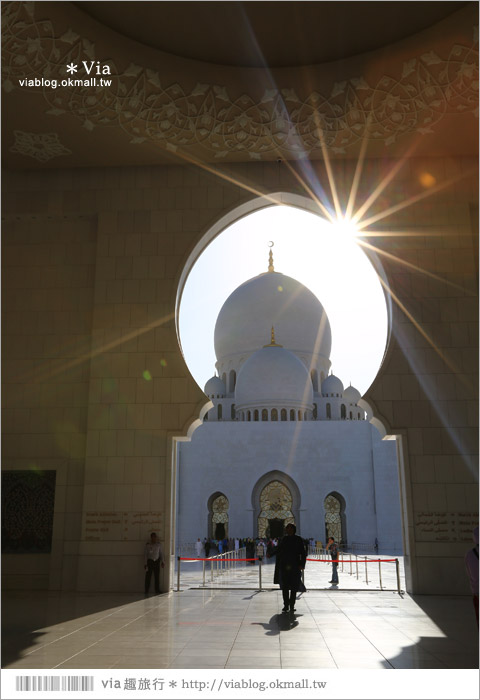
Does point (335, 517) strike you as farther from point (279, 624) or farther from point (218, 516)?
point (279, 624)

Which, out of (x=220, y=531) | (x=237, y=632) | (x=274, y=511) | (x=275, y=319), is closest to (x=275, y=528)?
(x=274, y=511)

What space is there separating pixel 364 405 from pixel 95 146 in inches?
192

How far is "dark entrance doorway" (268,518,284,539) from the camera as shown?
1862cm

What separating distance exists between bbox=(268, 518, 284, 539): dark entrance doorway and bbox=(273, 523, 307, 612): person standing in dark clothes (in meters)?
13.8

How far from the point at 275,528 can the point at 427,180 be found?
13.6m

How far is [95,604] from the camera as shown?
5.71 metres

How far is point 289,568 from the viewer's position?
198 inches

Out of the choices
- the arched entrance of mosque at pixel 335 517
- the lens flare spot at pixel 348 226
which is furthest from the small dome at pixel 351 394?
the lens flare spot at pixel 348 226

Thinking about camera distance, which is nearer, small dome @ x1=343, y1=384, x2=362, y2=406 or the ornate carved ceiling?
the ornate carved ceiling

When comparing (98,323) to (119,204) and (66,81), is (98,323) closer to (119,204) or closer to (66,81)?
(119,204)

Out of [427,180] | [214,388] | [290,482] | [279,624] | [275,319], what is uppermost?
[275,319]

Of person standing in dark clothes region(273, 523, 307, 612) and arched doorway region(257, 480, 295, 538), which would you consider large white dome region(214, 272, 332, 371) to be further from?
person standing in dark clothes region(273, 523, 307, 612)

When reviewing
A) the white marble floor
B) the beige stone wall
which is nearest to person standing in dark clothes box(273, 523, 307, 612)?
the white marble floor

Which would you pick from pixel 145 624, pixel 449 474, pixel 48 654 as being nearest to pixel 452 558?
pixel 449 474
